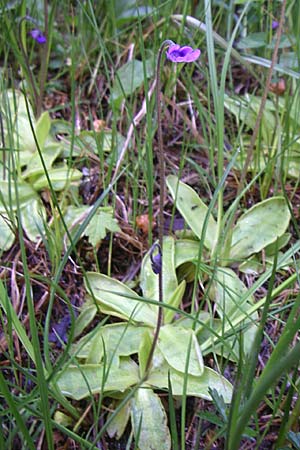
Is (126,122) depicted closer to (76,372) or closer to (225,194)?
(225,194)

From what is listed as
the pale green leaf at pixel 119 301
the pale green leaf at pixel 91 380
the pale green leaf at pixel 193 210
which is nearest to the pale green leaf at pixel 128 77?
the pale green leaf at pixel 193 210

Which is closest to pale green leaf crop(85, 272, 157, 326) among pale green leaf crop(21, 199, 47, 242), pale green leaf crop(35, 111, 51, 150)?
pale green leaf crop(21, 199, 47, 242)

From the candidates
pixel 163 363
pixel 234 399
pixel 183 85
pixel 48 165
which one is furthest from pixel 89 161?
pixel 234 399

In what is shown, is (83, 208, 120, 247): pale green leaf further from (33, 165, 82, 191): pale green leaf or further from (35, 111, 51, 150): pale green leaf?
(35, 111, 51, 150): pale green leaf

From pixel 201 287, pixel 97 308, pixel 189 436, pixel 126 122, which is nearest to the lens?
pixel 189 436

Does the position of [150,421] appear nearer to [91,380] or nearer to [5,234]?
[91,380]

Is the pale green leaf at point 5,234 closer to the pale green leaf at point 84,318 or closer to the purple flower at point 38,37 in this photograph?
the pale green leaf at point 84,318
